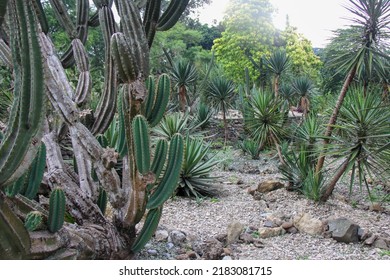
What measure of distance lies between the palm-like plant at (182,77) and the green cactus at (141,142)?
341 inches

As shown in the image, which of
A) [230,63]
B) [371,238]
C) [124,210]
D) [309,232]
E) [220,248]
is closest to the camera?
[124,210]

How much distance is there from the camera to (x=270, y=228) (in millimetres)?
4043

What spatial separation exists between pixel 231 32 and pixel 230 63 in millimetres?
1637

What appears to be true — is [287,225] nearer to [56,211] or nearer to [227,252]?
[227,252]

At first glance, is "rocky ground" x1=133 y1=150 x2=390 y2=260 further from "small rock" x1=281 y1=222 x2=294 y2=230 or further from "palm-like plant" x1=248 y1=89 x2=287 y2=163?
"palm-like plant" x1=248 y1=89 x2=287 y2=163

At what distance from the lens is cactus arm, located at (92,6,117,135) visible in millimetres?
3268

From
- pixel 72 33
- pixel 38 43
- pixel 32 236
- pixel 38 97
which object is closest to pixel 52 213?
pixel 32 236

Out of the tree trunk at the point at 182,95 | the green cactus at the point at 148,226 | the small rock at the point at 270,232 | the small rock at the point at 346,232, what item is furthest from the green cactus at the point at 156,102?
the tree trunk at the point at 182,95

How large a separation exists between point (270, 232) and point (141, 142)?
2001mm

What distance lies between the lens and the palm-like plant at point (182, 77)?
11.3 meters

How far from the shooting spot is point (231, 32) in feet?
63.8

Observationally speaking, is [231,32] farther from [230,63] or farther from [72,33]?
[72,33]

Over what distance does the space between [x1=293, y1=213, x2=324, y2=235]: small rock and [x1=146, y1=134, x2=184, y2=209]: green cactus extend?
178 cm

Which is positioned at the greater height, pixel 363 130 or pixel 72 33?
pixel 72 33
